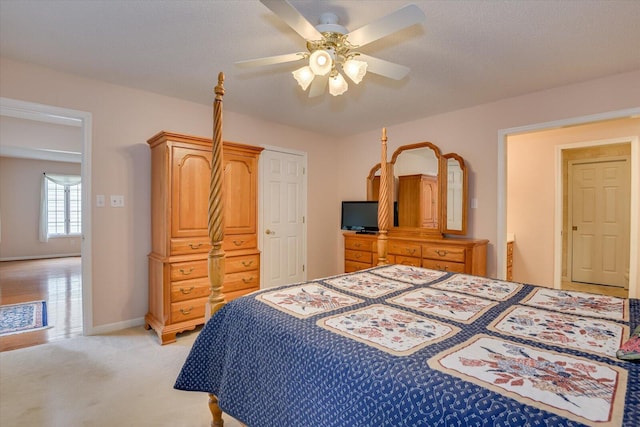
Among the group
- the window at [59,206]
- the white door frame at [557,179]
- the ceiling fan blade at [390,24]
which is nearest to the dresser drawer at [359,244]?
the white door frame at [557,179]

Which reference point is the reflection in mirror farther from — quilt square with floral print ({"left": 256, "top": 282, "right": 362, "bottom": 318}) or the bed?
quilt square with floral print ({"left": 256, "top": 282, "right": 362, "bottom": 318})

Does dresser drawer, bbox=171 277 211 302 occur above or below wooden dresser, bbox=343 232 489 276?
below

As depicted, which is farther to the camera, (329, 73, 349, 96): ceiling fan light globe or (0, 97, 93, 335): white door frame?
(0, 97, 93, 335): white door frame

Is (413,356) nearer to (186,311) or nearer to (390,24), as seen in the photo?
(390,24)

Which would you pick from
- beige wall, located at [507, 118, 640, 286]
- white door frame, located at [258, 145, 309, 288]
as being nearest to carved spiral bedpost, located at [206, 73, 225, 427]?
white door frame, located at [258, 145, 309, 288]

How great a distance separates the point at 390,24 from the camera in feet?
5.09

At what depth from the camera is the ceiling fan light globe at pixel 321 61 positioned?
5.88 ft

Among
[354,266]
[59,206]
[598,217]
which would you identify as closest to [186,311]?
[354,266]

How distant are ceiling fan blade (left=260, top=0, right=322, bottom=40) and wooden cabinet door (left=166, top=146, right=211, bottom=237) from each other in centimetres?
176

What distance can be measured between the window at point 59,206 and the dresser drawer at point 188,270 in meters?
6.68

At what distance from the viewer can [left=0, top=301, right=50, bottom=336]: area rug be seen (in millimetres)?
3046

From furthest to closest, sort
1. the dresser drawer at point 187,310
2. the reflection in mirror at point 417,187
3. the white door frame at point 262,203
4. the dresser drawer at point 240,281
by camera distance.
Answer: the white door frame at point 262,203 → the reflection in mirror at point 417,187 → the dresser drawer at point 240,281 → the dresser drawer at point 187,310

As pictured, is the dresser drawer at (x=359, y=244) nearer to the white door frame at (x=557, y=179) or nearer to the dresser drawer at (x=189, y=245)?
the white door frame at (x=557, y=179)

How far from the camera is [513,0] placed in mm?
1769
